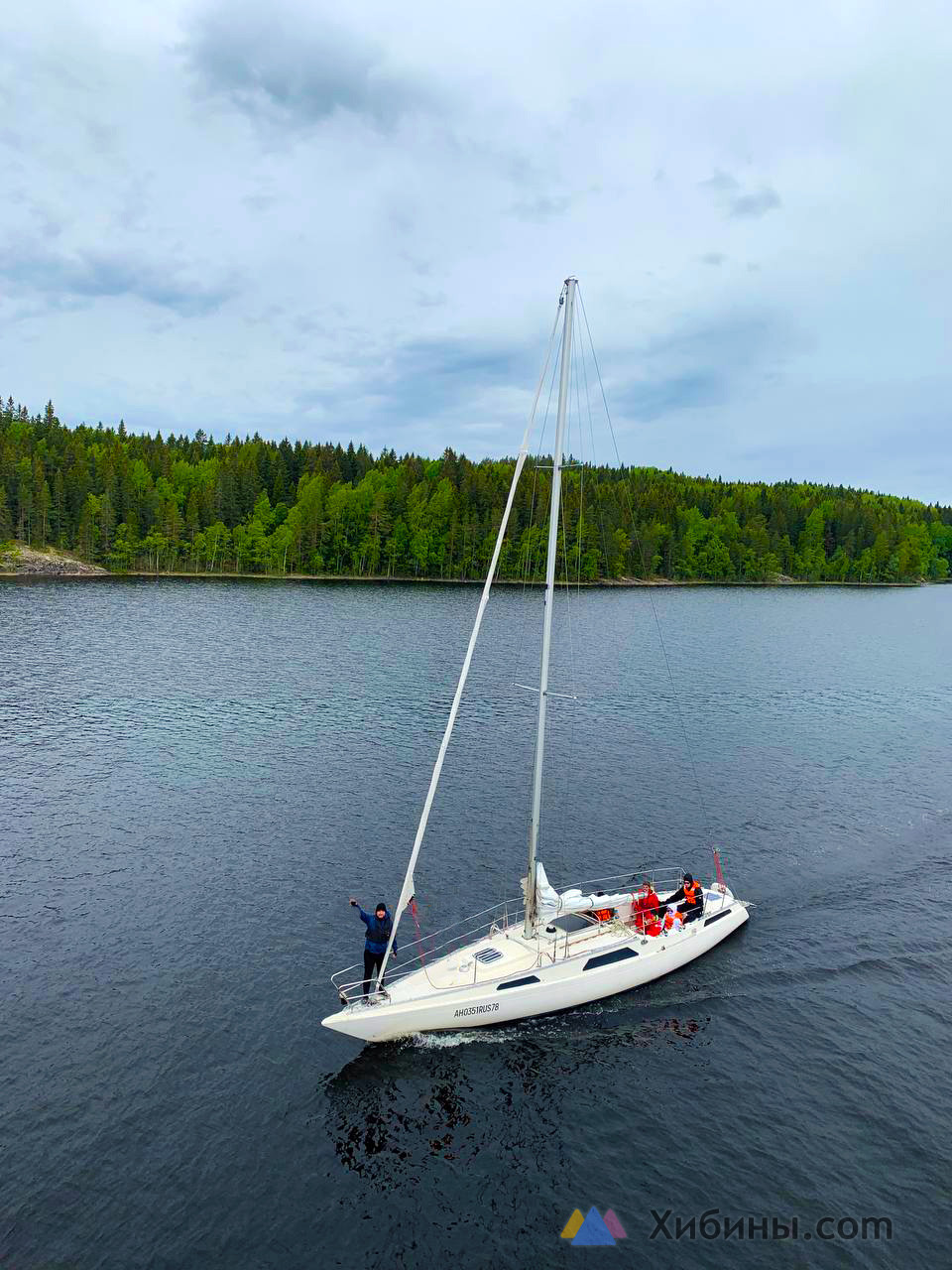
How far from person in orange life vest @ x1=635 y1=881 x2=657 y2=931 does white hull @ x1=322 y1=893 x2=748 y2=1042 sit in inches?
16.2

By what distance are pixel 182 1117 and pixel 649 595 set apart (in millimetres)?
179131

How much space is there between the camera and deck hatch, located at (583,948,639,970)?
29.4 metres

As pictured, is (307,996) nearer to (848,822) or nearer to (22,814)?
(22,814)

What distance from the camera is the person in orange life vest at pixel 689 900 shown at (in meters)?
32.7

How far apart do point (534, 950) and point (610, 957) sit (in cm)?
294

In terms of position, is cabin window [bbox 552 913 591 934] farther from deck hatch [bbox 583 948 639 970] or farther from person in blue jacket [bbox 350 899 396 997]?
person in blue jacket [bbox 350 899 396 997]

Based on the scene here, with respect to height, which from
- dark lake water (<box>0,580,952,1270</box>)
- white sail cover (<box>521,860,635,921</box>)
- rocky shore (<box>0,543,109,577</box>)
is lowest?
dark lake water (<box>0,580,952,1270</box>)

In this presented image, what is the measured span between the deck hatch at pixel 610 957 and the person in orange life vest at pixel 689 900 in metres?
3.34

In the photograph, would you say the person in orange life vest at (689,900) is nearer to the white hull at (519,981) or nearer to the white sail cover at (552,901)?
the white hull at (519,981)

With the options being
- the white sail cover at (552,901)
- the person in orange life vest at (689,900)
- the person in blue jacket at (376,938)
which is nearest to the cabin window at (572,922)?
the white sail cover at (552,901)

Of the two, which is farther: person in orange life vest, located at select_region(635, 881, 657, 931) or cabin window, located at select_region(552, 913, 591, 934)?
cabin window, located at select_region(552, 913, 591, 934)

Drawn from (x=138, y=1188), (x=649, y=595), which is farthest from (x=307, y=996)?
(x=649, y=595)

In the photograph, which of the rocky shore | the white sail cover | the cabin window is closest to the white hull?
the cabin window

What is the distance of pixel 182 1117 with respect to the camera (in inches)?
912
